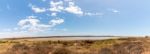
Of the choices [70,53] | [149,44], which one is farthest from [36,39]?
[149,44]

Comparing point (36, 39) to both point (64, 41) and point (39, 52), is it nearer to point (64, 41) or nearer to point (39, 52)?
point (64, 41)

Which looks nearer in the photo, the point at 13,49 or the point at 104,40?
the point at 13,49

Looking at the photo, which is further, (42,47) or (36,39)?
(36,39)

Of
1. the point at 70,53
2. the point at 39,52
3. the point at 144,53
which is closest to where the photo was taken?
the point at 144,53

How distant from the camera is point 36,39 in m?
36.8

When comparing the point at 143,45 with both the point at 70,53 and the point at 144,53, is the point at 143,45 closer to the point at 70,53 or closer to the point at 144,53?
the point at 144,53

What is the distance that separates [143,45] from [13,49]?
1007 centimetres

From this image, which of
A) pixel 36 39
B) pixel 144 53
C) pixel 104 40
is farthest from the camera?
pixel 104 40

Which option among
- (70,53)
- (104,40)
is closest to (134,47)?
(70,53)

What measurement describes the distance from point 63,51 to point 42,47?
5.66 feet

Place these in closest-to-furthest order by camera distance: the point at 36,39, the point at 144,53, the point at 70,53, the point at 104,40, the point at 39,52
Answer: the point at 144,53 < the point at 39,52 < the point at 70,53 < the point at 36,39 < the point at 104,40

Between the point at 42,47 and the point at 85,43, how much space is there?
13.6 meters

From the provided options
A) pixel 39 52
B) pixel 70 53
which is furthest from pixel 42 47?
pixel 70 53

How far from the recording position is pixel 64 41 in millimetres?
38250
